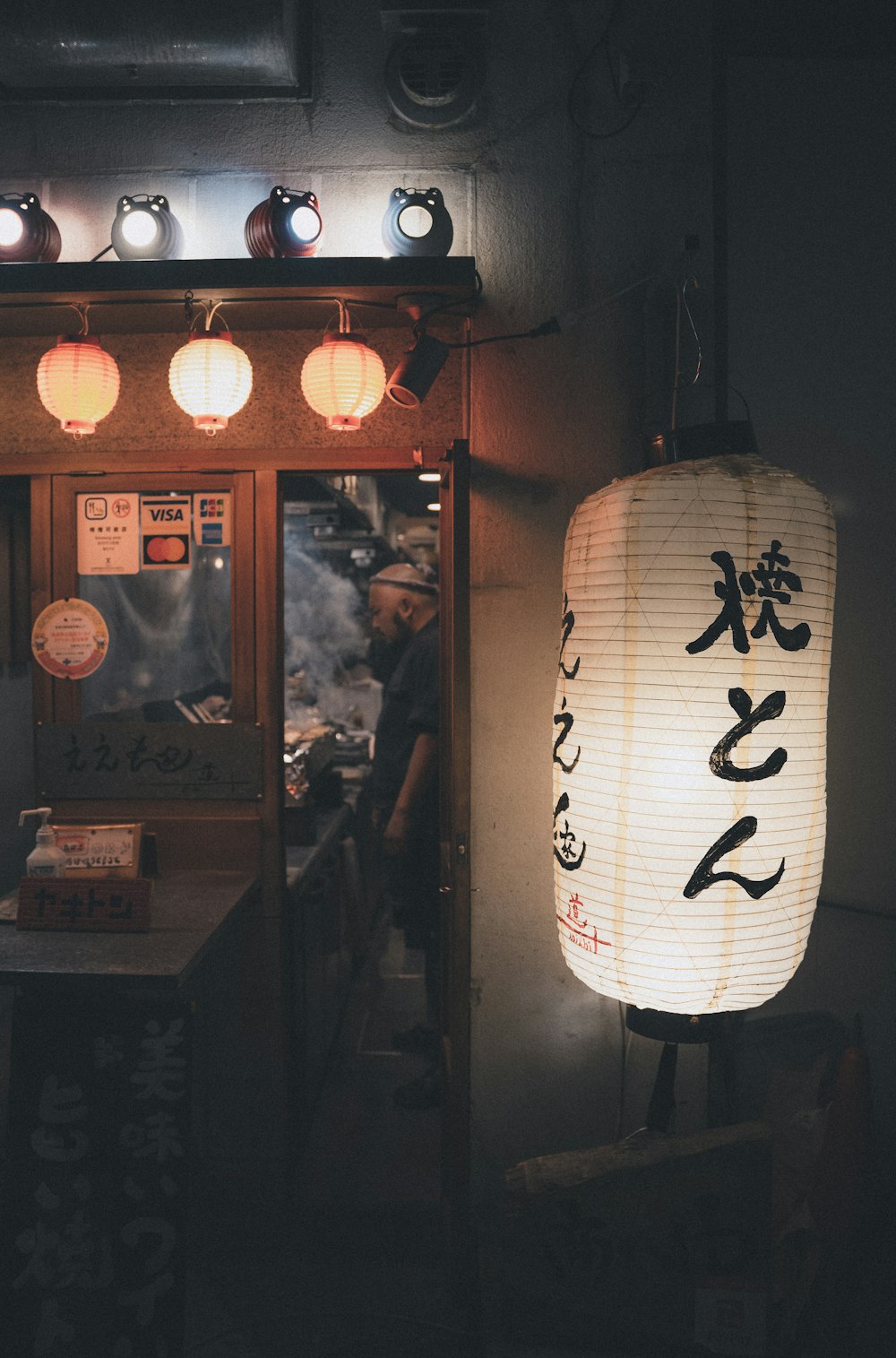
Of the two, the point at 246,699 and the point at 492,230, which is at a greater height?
the point at 492,230

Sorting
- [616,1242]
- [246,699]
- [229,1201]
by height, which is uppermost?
[246,699]

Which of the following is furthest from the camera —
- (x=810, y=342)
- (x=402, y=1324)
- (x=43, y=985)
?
(x=810, y=342)

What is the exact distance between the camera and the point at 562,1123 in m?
4.03

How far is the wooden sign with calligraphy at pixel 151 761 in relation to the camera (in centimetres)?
408

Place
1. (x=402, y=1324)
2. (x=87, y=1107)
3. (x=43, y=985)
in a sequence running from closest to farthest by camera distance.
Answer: (x=43, y=985)
(x=87, y=1107)
(x=402, y=1324)

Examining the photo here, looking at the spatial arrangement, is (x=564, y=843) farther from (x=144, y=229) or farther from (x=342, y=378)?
(x=144, y=229)

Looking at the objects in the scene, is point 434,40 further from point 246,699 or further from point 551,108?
point 246,699

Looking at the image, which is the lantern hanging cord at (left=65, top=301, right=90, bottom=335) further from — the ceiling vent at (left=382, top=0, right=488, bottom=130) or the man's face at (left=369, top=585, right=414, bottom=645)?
the man's face at (left=369, top=585, right=414, bottom=645)

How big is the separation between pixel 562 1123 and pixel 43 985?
2.62 m

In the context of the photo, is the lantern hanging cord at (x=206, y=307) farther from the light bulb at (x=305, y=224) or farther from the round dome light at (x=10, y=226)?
the round dome light at (x=10, y=226)

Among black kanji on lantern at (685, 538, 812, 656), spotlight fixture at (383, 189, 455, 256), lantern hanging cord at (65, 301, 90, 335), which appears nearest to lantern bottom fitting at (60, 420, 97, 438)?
lantern hanging cord at (65, 301, 90, 335)

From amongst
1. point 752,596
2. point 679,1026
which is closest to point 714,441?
point 752,596

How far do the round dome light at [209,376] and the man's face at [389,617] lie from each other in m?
2.94

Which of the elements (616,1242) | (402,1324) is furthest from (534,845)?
(402,1324)
